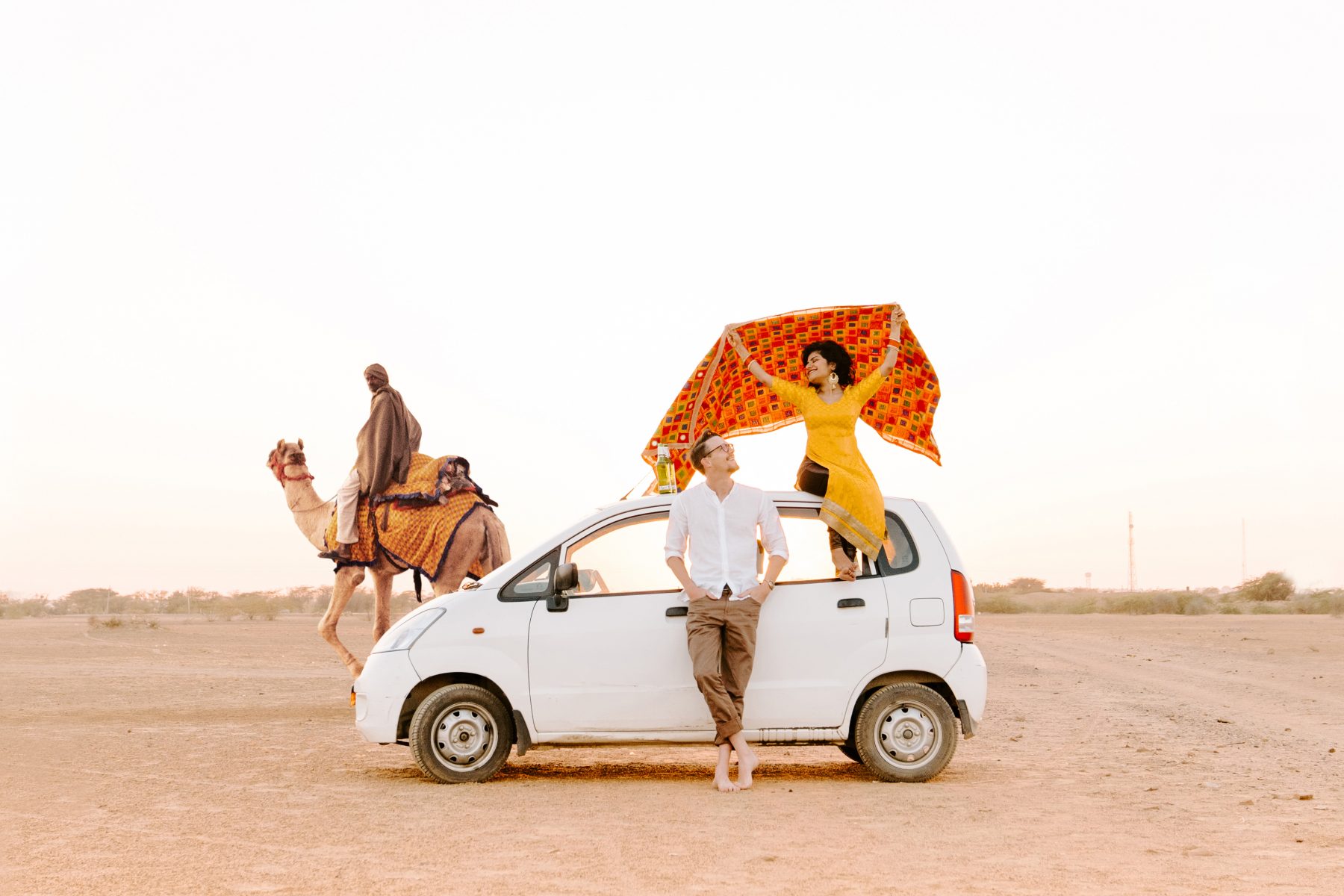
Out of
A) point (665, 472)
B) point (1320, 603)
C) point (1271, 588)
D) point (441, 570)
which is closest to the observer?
point (665, 472)

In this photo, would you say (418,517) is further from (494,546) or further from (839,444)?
(839,444)

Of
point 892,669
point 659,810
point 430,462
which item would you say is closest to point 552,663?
point 659,810

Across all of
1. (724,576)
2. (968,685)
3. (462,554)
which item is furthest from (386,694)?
(462,554)

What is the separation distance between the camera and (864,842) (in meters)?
7.67

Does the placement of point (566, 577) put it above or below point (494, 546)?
below

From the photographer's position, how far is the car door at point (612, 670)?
9875mm

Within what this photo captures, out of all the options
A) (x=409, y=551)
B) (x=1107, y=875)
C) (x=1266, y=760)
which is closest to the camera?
(x=1107, y=875)

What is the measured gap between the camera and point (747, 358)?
11.0 m

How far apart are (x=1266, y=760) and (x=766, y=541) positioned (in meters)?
Answer: 4.83

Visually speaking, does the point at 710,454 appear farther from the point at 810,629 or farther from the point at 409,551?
the point at 409,551

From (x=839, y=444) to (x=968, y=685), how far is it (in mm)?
1935

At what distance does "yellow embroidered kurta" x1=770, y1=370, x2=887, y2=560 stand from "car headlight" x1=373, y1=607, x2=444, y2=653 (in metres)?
2.81

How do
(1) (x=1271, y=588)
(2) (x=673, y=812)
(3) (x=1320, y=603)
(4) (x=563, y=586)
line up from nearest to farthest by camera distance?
1. (2) (x=673, y=812)
2. (4) (x=563, y=586)
3. (3) (x=1320, y=603)
4. (1) (x=1271, y=588)

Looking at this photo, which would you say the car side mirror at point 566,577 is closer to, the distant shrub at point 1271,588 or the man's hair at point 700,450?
the man's hair at point 700,450
